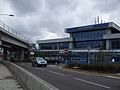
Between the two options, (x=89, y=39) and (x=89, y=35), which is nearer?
(x=89, y=35)

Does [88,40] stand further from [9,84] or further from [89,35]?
[9,84]

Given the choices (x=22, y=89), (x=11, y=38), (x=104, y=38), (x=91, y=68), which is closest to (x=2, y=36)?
(x=11, y=38)

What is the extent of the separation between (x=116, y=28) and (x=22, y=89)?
226 feet

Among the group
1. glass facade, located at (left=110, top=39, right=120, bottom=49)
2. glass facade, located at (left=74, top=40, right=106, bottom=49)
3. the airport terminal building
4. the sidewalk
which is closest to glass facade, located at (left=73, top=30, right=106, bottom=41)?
the airport terminal building

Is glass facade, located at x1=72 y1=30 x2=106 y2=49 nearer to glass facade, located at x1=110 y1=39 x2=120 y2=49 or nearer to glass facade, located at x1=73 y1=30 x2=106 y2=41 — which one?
glass facade, located at x1=73 y1=30 x2=106 y2=41

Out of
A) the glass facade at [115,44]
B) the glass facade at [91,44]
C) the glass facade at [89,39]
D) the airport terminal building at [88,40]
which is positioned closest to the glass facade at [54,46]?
the airport terminal building at [88,40]

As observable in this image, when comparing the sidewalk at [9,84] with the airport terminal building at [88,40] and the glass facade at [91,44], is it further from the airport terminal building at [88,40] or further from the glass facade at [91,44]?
the glass facade at [91,44]

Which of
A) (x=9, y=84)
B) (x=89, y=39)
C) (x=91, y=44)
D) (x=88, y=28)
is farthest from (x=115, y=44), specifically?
(x=9, y=84)

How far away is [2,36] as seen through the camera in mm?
46156

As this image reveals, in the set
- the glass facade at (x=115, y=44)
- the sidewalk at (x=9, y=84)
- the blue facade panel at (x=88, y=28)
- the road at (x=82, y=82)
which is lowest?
the sidewalk at (x=9, y=84)

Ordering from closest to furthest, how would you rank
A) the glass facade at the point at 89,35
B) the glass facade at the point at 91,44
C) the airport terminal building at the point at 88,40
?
1. the airport terminal building at the point at 88,40
2. the glass facade at the point at 91,44
3. the glass facade at the point at 89,35

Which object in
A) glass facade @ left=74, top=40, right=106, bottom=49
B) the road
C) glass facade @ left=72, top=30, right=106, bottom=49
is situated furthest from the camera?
glass facade @ left=72, top=30, right=106, bottom=49

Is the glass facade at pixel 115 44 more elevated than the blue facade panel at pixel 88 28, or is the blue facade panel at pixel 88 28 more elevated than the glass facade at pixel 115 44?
the blue facade panel at pixel 88 28

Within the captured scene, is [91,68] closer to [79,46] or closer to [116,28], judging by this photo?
[116,28]
